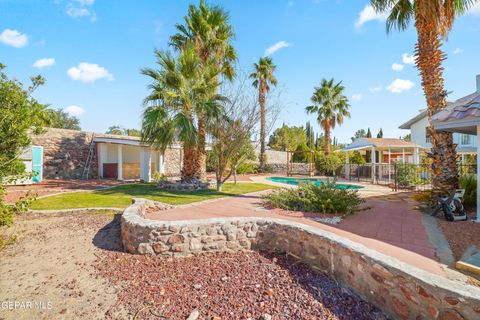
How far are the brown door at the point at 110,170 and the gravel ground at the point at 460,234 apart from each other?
19.1 metres

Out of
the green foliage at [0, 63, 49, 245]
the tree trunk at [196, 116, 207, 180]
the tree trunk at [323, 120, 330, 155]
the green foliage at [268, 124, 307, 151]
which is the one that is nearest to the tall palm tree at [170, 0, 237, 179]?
the tree trunk at [196, 116, 207, 180]

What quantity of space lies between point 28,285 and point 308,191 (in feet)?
22.2

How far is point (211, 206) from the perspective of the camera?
25.7 ft

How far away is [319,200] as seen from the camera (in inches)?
278

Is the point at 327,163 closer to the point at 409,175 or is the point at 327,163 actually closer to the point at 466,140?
the point at 409,175

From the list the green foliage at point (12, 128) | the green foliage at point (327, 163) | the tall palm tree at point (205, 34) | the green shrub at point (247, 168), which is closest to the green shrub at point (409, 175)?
the green foliage at point (327, 163)

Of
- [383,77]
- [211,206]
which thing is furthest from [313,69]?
[211,206]

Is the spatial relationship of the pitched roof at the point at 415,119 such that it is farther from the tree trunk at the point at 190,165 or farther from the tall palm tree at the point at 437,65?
the tree trunk at the point at 190,165

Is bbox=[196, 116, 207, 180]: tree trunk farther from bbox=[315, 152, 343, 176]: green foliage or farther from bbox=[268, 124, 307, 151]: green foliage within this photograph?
bbox=[268, 124, 307, 151]: green foliage

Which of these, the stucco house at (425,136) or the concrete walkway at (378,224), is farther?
the stucco house at (425,136)

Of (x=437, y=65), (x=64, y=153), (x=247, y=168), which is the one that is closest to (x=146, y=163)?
(x=64, y=153)

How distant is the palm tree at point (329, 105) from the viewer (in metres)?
25.2

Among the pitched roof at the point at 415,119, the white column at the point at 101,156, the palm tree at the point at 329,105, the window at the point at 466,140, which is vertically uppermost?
the palm tree at the point at 329,105

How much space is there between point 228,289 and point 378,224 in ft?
14.1
